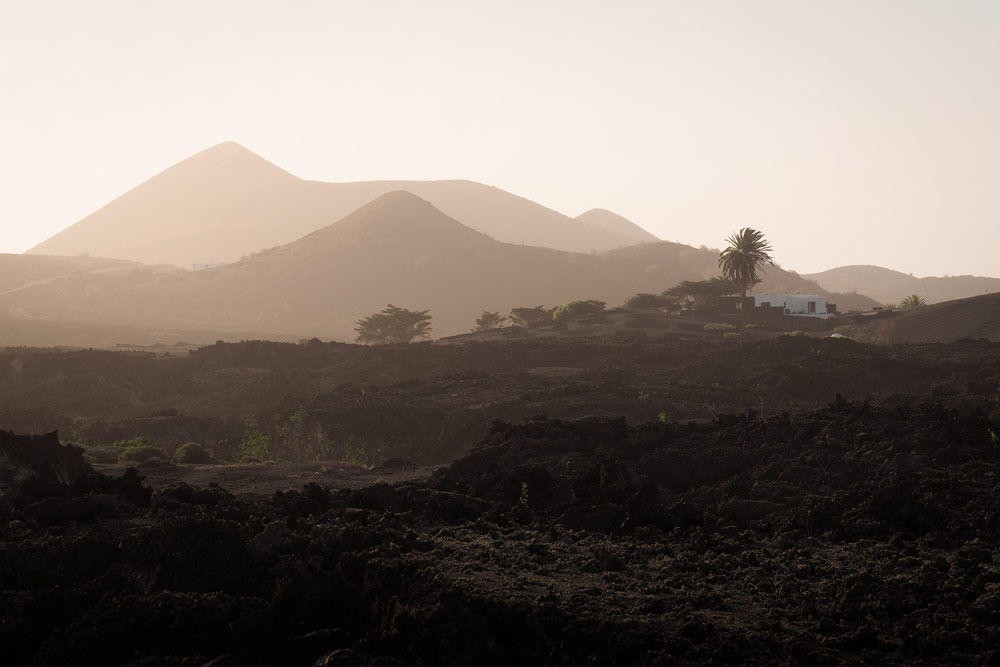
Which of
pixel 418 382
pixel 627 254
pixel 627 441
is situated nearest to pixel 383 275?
pixel 627 254

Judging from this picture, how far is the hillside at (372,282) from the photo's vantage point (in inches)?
4712

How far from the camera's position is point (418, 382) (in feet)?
131

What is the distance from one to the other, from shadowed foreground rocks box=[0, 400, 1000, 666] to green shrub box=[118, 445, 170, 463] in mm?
6775

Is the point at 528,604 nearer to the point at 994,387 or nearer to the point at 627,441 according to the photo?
the point at 627,441

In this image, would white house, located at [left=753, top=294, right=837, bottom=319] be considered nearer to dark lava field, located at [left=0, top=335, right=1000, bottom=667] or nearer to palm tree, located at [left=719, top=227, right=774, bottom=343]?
palm tree, located at [left=719, top=227, right=774, bottom=343]

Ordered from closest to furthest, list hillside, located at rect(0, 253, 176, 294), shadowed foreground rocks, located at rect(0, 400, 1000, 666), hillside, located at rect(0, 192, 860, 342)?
shadowed foreground rocks, located at rect(0, 400, 1000, 666) → hillside, located at rect(0, 192, 860, 342) → hillside, located at rect(0, 253, 176, 294)

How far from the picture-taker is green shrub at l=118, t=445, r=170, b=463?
23931mm

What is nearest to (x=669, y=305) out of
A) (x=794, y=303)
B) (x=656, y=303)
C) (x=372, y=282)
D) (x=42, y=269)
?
(x=656, y=303)

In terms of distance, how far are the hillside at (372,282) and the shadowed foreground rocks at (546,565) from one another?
97669mm

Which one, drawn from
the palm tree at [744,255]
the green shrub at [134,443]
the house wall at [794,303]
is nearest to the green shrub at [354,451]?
the green shrub at [134,443]

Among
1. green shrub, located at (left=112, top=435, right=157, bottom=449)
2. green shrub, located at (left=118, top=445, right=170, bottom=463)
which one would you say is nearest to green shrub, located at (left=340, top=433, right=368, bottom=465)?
green shrub, located at (left=118, top=445, right=170, bottom=463)

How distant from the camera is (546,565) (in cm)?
1132

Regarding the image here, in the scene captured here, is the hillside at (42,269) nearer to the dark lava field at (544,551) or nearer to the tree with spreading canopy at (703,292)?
the tree with spreading canopy at (703,292)

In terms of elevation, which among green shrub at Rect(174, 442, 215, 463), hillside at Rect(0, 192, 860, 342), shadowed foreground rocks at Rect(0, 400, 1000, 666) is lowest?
green shrub at Rect(174, 442, 215, 463)
